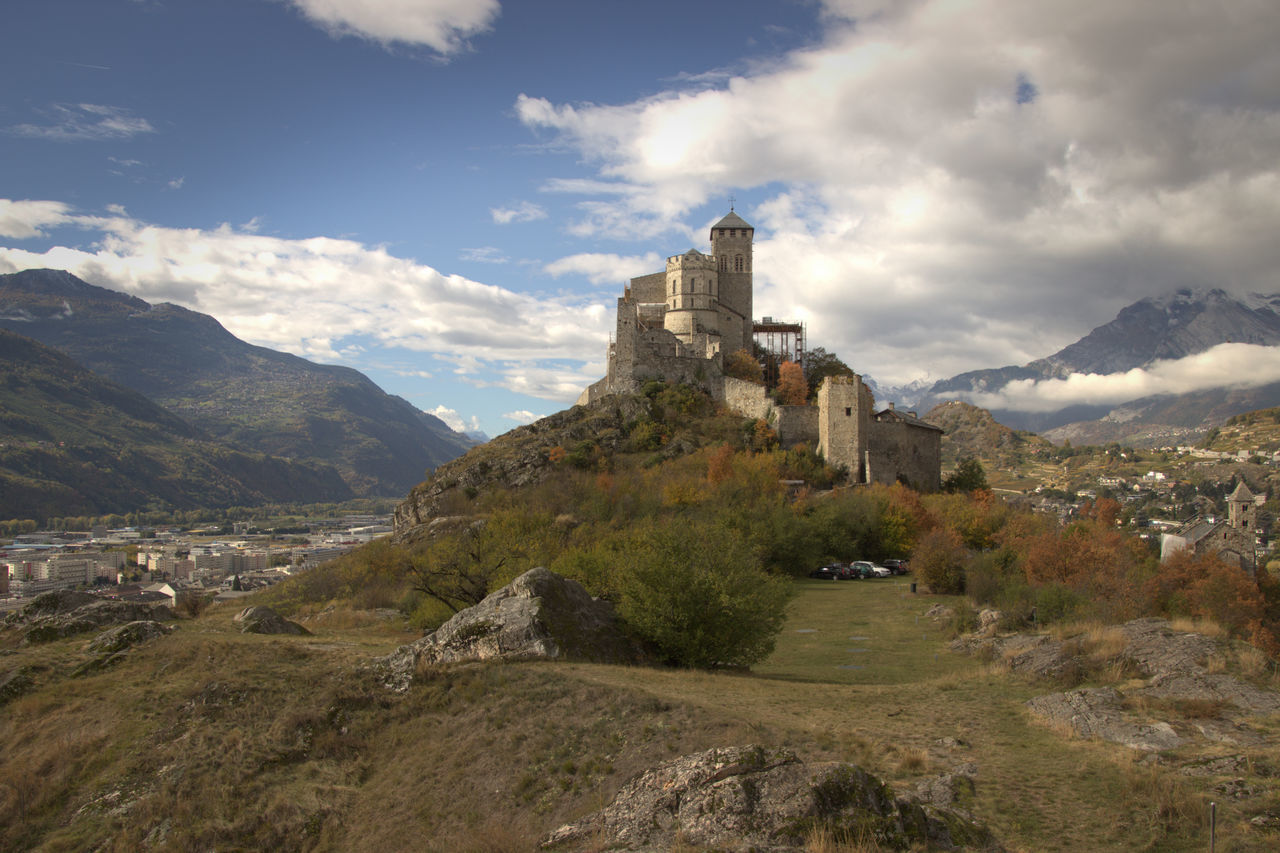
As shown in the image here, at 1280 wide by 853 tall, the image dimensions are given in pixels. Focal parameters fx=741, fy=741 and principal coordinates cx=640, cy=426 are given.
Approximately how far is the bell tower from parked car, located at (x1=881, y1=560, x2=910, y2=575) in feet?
91.1

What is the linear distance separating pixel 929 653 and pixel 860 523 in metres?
23.5

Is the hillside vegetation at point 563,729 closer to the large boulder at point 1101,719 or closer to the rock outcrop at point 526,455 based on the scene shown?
the large boulder at point 1101,719

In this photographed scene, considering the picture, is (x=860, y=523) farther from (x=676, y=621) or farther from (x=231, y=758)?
(x=231, y=758)

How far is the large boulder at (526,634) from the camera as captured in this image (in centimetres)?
1563

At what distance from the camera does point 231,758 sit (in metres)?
12.7

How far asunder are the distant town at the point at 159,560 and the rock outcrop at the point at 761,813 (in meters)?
25.0

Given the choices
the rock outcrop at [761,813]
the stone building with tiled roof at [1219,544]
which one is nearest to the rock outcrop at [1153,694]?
the rock outcrop at [761,813]

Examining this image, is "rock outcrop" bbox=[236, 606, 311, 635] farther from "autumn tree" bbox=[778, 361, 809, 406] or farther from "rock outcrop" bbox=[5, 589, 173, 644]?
"autumn tree" bbox=[778, 361, 809, 406]

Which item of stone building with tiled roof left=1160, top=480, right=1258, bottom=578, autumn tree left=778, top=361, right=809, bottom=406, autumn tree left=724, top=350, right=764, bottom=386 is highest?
autumn tree left=724, top=350, right=764, bottom=386

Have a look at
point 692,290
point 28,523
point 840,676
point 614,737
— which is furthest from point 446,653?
point 28,523

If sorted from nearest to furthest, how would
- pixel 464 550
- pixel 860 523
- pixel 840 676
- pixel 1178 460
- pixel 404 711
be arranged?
1. pixel 404 711
2. pixel 840 676
3. pixel 464 550
4. pixel 860 523
5. pixel 1178 460

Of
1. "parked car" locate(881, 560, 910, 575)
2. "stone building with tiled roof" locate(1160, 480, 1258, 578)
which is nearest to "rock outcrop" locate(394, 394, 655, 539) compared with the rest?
"parked car" locate(881, 560, 910, 575)

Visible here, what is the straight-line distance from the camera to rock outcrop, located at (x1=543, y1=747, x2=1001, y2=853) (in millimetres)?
7711

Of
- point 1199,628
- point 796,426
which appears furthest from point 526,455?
point 1199,628
